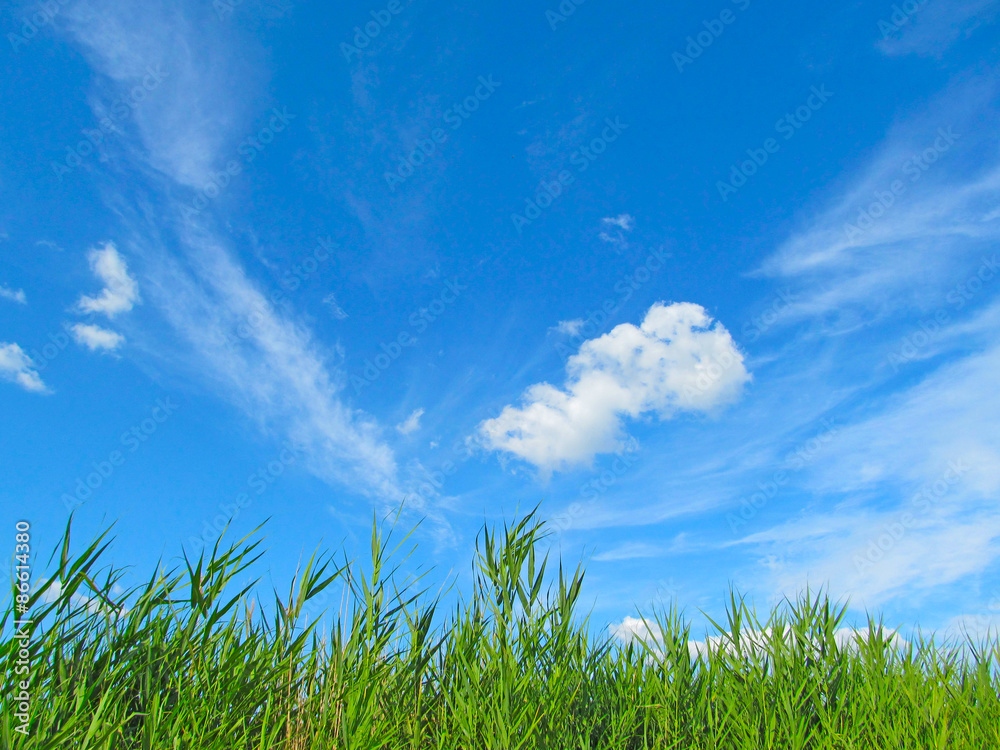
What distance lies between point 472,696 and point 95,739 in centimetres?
234

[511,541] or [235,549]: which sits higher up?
[511,541]

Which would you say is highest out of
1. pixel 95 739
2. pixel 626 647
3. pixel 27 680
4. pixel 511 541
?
pixel 511 541

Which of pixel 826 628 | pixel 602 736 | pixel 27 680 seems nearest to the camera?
pixel 27 680

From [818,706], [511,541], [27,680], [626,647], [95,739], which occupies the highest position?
[511,541]

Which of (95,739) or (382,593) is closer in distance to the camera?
(95,739)

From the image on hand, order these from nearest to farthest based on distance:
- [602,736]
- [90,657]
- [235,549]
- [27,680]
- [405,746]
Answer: [27,680] < [90,657] < [235,549] < [405,746] < [602,736]

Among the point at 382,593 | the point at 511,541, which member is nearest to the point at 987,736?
the point at 511,541

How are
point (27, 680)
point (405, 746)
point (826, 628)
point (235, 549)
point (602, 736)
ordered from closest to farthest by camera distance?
point (27, 680) → point (235, 549) → point (405, 746) → point (602, 736) → point (826, 628)

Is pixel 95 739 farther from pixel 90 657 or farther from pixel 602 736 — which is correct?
pixel 602 736

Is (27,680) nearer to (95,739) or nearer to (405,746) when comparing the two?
(95,739)

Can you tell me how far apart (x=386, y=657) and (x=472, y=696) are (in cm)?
77

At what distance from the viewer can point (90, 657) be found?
4.11 metres

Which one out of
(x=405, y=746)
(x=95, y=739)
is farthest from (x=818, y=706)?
(x=95, y=739)

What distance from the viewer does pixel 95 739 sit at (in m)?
3.64
